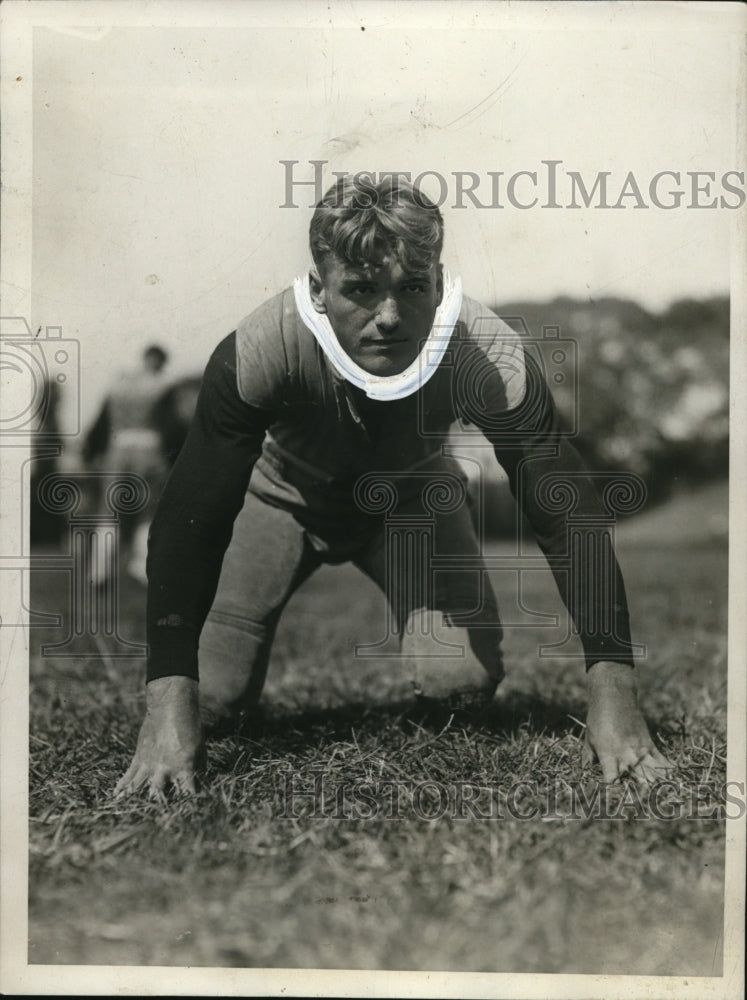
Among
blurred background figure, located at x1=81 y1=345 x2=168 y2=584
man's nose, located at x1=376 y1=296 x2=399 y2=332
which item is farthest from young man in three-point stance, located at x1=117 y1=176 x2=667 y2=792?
blurred background figure, located at x1=81 y1=345 x2=168 y2=584

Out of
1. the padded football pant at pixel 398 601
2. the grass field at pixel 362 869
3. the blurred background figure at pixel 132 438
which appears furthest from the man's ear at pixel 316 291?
the grass field at pixel 362 869

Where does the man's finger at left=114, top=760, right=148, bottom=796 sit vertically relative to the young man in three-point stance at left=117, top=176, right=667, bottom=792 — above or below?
below

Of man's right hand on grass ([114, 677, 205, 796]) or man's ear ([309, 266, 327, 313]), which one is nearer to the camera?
man's right hand on grass ([114, 677, 205, 796])

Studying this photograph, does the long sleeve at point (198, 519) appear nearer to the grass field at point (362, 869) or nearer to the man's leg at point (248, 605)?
the man's leg at point (248, 605)

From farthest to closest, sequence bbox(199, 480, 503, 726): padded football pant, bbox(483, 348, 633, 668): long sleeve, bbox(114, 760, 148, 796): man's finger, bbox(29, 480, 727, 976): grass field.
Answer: bbox(199, 480, 503, 726): padded football pant
bbox(483, 348, 633, 668): long sleeve
bbox(114, 760, 148, 796): man's finger
bbox(29, 480, 727, 976): grass field

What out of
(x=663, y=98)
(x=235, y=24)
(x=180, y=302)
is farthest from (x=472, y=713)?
(x=235, y=24)

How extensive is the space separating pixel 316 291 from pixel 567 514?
0.83 m

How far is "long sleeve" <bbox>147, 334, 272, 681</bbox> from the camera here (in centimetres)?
241

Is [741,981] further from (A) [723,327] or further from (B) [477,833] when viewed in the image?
(A) [723,327]

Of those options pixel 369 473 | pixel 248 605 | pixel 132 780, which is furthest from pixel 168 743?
pixel 369 473

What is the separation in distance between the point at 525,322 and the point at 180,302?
864mm

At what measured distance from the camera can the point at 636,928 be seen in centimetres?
228

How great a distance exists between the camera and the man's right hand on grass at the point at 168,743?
92.2 inches

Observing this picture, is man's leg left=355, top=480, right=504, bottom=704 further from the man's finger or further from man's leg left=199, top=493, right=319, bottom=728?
the man's finger
